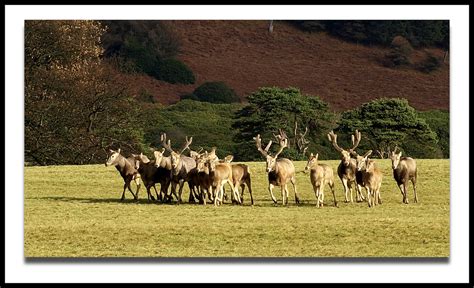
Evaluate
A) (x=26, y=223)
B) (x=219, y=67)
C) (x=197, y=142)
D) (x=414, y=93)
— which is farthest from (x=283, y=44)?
(x=26, y=223)

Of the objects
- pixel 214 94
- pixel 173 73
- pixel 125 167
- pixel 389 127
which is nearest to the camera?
pixel 125 167

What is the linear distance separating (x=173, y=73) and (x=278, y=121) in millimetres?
26482

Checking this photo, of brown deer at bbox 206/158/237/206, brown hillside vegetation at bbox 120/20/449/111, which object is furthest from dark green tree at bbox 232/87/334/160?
brown deer at bbox 206/158/237/206

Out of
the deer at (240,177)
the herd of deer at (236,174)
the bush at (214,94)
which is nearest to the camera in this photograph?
the herd of deer at (236,174)

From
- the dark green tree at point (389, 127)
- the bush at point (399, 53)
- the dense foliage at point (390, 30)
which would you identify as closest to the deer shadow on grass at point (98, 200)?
the dark green tree at point (389, 127)

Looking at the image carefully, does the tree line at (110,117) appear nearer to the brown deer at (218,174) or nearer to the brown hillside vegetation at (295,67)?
the brown deer at (218,174)

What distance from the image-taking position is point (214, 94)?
7388 centimetres

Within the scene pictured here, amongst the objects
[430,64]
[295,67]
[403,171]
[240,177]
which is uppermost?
[430,64]

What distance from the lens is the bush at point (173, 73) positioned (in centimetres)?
7969

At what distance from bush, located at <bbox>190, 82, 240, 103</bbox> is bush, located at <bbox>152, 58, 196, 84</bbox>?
4.94m

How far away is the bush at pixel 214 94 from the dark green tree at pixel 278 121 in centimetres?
1667

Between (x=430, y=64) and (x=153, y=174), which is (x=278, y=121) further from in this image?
(x=430, y=64)

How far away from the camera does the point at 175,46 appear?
277 feet

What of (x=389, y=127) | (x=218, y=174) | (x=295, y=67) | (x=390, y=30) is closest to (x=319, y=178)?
(x=218, y=174)
